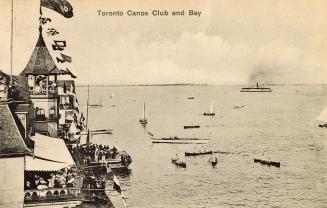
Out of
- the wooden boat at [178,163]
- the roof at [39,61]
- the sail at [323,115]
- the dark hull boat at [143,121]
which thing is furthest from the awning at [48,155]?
the sail at [323,115]

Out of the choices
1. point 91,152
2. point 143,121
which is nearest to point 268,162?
point 143,121

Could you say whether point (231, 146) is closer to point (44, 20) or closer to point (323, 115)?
point (323, 115)

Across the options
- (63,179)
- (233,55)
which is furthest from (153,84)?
(63,179)

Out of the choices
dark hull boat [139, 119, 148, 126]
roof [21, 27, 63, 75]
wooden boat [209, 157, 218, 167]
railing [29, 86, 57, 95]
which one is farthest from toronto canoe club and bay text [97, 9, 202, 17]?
wooden boat [209, 157, 218, 167]

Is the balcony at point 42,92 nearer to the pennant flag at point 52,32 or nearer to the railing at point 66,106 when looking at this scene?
the railing at point 66,106

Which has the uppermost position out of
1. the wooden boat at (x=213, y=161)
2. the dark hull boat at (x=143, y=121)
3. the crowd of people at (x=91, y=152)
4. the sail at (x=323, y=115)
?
the sail at (x=323, y=115)

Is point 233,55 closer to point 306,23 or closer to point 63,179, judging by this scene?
point 306,23
